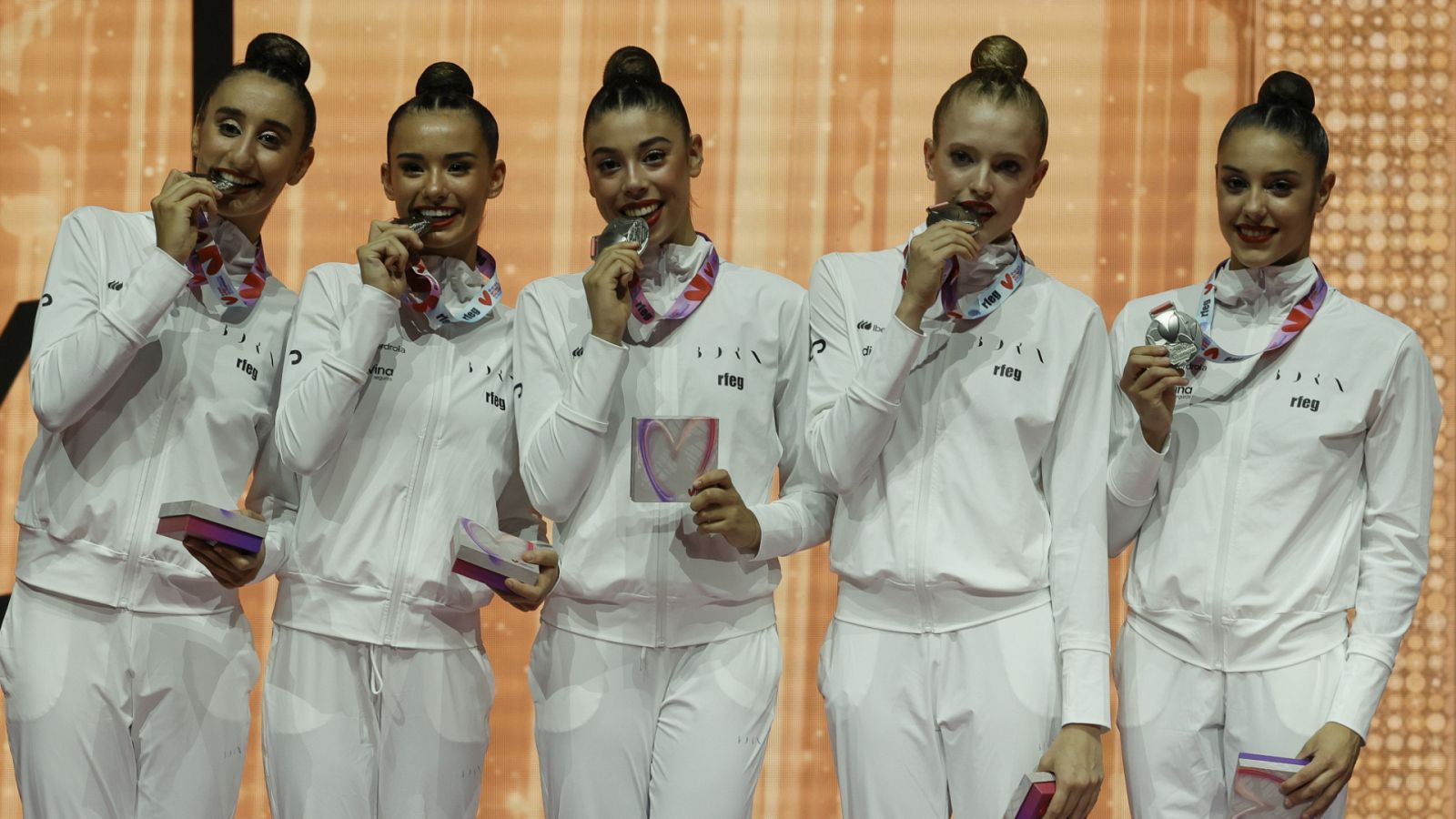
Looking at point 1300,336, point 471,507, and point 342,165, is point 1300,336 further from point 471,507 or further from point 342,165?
point 342,165

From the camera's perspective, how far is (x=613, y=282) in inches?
116

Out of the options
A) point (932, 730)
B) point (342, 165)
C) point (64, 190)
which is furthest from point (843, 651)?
point (64, 190)

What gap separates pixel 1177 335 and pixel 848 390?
699mm

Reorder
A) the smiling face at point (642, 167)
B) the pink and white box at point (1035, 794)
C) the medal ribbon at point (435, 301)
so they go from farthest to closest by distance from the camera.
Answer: the medal ribbon at point (435, 301) → the smiling face at point (642, 167) → the pink and white box at point (1035, 794)

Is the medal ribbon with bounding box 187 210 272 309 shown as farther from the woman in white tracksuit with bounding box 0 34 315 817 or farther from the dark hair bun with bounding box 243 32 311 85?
the dark hair bun with bounding box 243 32 311 85

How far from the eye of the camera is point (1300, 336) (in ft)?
10.3

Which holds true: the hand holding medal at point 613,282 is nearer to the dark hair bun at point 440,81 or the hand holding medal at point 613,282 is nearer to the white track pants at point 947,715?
the dark hair bun at point 440,81

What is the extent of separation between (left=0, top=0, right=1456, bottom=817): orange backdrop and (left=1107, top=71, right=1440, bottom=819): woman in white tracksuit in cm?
164

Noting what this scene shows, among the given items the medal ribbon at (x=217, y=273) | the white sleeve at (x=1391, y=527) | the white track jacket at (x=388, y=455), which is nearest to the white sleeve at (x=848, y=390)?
the white track jacket at (x=388, y=455)

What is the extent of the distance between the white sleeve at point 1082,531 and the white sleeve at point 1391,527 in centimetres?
54

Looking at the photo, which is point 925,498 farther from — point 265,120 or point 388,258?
→ point 265,120

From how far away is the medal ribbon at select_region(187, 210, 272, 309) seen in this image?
3.21 meters

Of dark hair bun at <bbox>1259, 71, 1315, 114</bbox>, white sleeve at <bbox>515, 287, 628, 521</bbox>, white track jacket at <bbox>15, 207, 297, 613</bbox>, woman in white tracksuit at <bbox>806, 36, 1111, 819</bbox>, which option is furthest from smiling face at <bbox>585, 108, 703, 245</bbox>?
dark hair bun at <bbox>1259, 71, 1315, 114</bbox>

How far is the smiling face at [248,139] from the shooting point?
3277 millimetres
